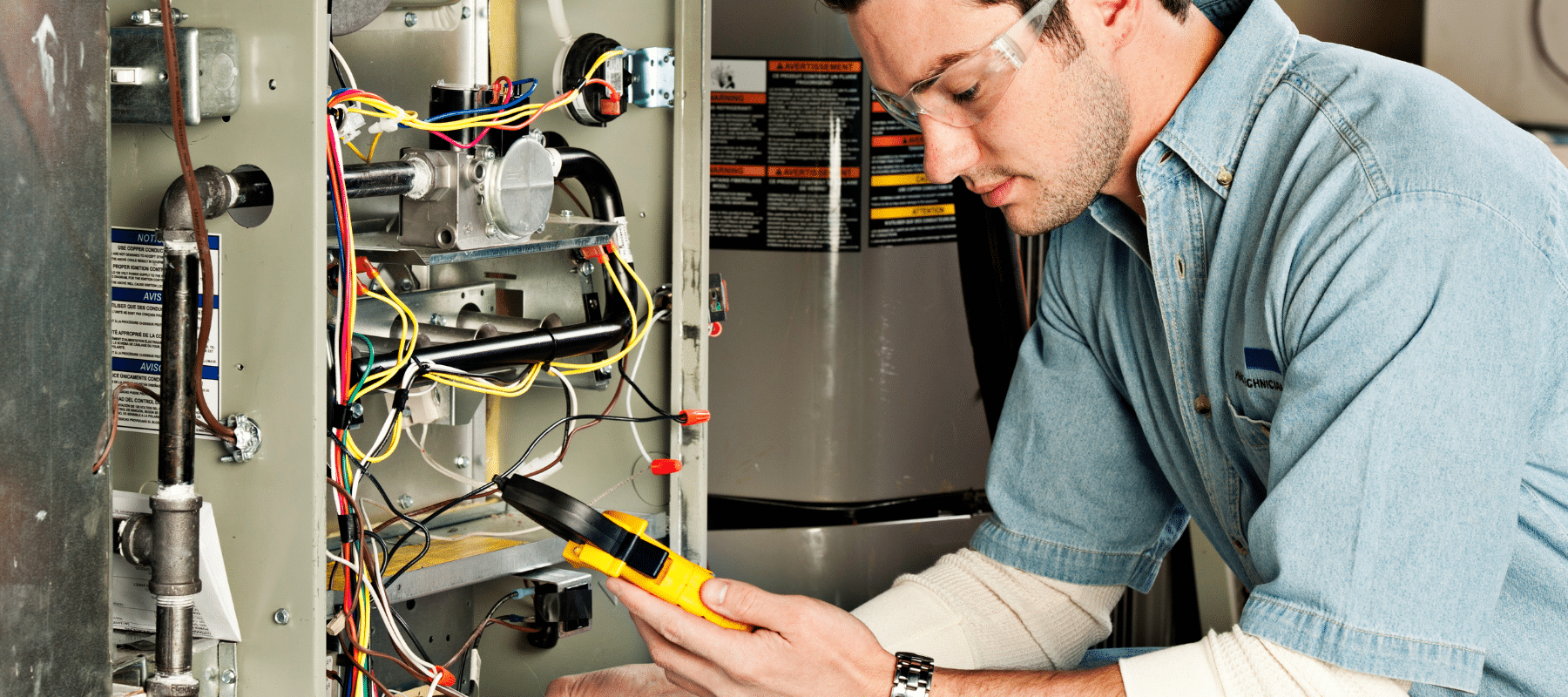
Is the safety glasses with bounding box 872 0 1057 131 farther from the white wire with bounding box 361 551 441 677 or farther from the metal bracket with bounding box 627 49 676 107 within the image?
the white wire with bounding box 361 551 441 677

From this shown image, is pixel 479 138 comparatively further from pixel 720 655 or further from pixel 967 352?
pixel 967 352

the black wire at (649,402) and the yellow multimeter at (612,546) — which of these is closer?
the yellow multimeter at (612,546)

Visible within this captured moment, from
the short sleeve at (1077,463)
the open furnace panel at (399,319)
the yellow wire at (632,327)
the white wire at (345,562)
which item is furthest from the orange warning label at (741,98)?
the white wire at (345,562)

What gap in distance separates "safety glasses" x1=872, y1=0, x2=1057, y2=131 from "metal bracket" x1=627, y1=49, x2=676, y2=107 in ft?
1.32

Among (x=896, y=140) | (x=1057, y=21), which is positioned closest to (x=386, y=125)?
(x=1057, y=21)

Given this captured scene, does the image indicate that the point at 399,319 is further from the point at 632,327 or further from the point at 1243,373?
the point at 1243,373

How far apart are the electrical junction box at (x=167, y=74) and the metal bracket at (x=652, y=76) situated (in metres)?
0.60

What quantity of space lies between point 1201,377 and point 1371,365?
30cm

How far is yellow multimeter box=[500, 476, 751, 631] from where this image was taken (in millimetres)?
1009

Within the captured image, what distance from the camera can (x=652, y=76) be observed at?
57.5 inches

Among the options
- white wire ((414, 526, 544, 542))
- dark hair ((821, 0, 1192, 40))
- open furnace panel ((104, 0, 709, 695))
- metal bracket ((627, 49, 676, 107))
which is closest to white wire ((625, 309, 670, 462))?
open furnace panel ((104, 0, 709, 695))

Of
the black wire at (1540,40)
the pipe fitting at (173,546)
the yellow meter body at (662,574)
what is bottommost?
the yellow meter body at (662,574)

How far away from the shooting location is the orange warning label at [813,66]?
6.25ft

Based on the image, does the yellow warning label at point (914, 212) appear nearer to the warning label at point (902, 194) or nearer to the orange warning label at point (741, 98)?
the warning label at point (902, 194)
